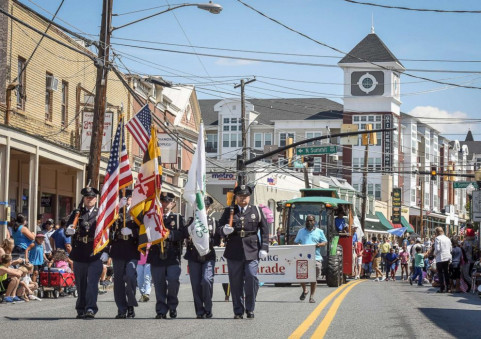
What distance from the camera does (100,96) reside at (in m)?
24.6

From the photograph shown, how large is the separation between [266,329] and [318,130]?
93.6 m

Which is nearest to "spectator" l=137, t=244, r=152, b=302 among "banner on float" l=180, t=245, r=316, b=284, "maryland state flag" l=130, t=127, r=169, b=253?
"banner on float" l=180, t=245, r=316, b=284

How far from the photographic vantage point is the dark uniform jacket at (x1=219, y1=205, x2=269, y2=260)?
14391 mm

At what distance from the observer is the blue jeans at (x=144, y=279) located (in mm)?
19125

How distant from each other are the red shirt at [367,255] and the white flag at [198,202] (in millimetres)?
Result: 26153

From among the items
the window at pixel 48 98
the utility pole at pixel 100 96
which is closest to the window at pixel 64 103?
the window at pixel 48 98

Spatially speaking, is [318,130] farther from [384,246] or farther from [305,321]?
[305,321]

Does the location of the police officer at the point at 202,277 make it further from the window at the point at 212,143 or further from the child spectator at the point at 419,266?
the window at the point at 212,143

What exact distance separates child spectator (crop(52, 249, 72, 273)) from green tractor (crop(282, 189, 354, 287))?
8.74 metres

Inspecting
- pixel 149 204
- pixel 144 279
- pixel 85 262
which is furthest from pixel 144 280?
pixel 85 262

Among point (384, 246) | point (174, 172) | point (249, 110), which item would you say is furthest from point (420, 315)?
point (249, 110)

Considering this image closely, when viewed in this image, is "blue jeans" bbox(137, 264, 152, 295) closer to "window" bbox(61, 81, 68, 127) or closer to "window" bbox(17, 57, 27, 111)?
"window" bbox(17, 57, 27, 111)

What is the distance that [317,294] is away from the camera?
22156mm

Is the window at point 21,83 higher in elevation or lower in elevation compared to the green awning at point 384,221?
higher
